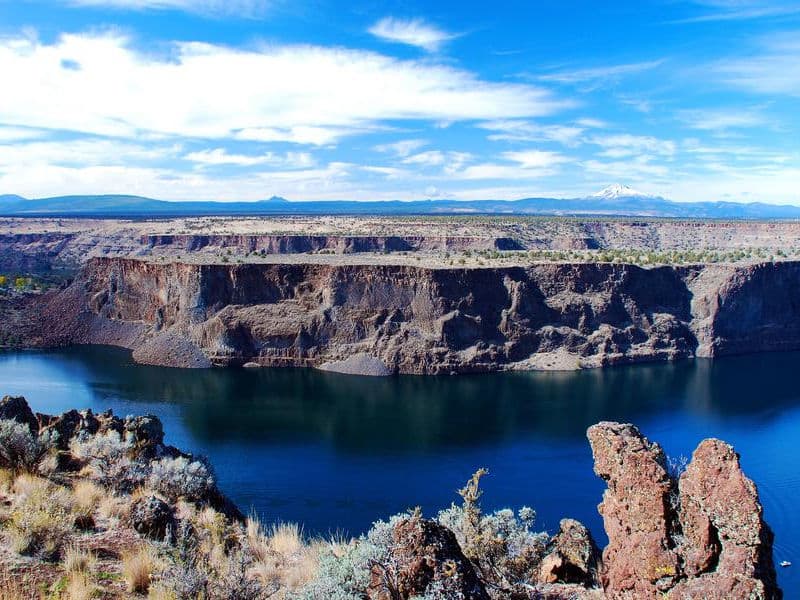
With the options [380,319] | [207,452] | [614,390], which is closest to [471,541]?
[207,452]

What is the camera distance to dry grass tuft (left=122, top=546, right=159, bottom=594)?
10.0 m

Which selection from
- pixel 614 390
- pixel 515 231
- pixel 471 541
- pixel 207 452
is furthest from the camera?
pixel 515 231

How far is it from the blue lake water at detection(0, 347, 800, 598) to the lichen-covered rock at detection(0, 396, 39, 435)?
1016 centimetres

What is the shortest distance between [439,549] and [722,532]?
139 inches

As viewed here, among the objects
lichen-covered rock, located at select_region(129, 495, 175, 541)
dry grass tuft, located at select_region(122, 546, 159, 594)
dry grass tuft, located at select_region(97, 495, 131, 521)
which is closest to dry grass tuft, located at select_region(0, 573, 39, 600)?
dry grass tuft, located at select_region(122, 546, 159, 594)

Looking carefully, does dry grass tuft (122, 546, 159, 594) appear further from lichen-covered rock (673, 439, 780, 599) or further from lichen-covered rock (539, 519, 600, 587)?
lichen-covered rock (673, 439, 780, 599)

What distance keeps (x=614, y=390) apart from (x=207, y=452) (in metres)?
30.6

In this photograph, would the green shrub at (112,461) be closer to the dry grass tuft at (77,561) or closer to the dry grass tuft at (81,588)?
the dry grass tuft at (77,561)

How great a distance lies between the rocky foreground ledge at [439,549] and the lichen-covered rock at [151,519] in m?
0.03

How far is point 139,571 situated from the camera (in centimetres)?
1020

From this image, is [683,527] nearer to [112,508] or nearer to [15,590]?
[15,590]

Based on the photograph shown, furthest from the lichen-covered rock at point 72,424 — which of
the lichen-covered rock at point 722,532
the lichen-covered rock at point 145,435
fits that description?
the lichen-covered rock at point 722,532

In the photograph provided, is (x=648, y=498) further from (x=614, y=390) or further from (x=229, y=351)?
(x=229, y=351)

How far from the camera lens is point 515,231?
367 feet
